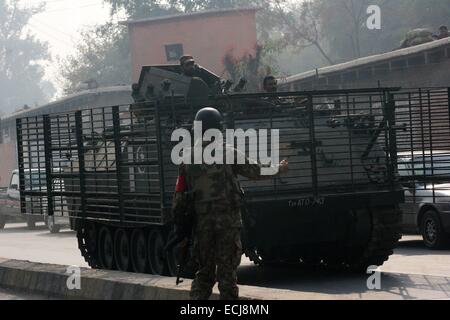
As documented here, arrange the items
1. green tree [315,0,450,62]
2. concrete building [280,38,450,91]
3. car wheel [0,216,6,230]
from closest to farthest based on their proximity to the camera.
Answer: concrete building [280,38,450,91] < car wheel [0,216,6,230] < green tree [315,0,450,62]

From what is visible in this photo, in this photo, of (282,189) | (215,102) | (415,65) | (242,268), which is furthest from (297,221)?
(415,65)

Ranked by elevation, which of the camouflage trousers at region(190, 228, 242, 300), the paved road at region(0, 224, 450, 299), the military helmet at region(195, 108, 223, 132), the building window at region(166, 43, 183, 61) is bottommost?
the paved road at region(0, 224, 450, 299)

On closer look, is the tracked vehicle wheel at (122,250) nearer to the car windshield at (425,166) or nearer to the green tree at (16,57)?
the car windshield at (425,166)

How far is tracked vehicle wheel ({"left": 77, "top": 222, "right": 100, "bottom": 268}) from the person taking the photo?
16328 mm

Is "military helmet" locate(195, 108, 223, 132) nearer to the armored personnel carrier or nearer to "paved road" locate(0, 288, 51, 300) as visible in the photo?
the armored personnel carrier

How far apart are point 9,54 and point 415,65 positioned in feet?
373

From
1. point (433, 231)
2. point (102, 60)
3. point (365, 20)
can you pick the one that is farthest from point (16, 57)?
point (433, 231)

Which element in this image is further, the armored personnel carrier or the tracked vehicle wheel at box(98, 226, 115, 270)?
the tracked vehicle wheel at box(98, 226, 115, 270)

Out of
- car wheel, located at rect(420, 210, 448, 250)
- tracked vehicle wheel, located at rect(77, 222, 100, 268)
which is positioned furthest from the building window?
tracked vehicle wheel, located at rect(77, 222, 100, 268)

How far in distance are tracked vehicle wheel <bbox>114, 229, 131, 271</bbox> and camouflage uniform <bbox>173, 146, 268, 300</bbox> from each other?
6228 mm

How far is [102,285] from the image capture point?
11.2m

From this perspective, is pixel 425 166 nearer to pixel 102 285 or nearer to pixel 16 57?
pixel 102 285

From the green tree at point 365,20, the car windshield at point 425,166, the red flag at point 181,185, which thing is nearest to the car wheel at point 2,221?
the car windshield at point 425,166
